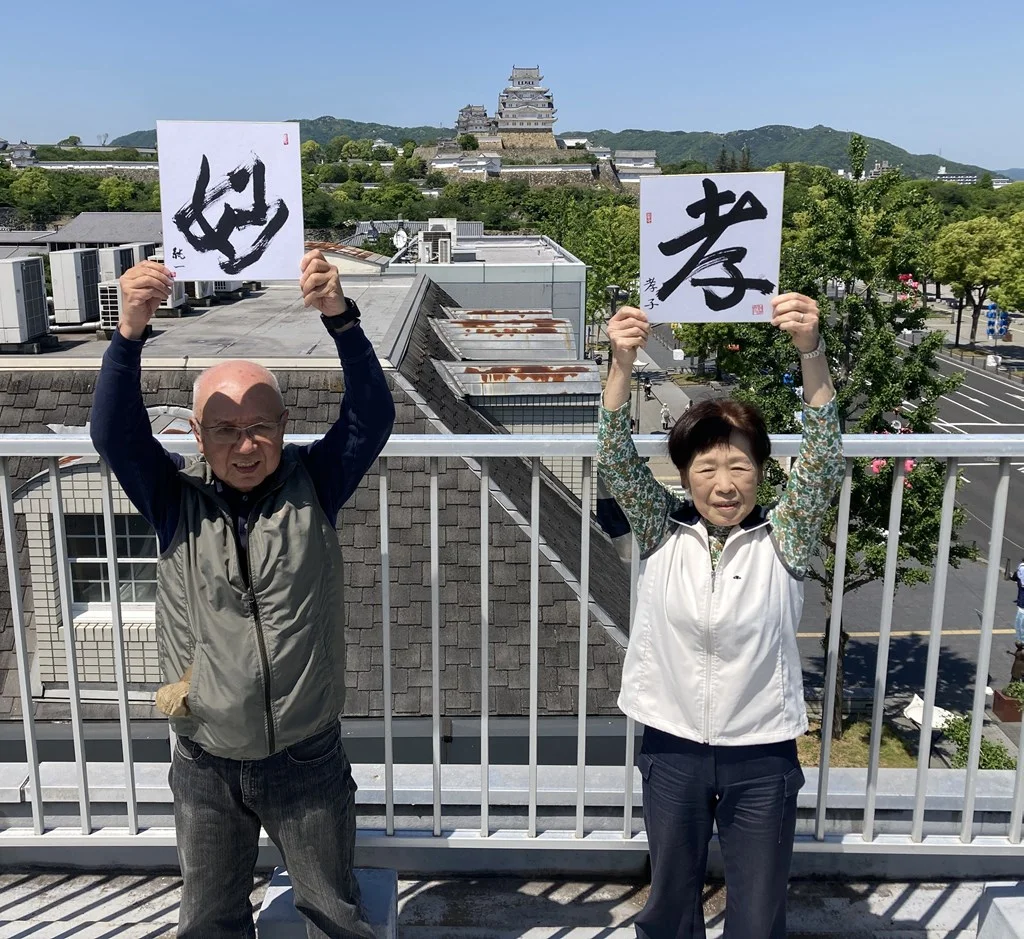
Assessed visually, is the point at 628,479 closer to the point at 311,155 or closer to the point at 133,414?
the point at 133,414

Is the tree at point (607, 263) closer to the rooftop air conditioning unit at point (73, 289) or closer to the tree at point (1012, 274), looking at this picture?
the tree at point (1012, 274)

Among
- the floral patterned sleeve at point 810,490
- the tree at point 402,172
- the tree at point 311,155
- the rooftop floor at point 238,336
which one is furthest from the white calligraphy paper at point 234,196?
the tree at point 311,155

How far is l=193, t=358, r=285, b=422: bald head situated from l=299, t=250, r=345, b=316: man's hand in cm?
20

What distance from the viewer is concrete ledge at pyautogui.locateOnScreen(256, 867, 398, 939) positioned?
2482 millimetres

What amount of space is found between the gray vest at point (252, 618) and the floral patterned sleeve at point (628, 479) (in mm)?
692

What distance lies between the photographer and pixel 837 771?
319 centimetres

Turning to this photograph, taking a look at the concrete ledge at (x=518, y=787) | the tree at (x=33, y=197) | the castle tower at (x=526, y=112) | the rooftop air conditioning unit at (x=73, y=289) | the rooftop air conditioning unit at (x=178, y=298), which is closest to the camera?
the concrete ledge at (x=518, y=787)

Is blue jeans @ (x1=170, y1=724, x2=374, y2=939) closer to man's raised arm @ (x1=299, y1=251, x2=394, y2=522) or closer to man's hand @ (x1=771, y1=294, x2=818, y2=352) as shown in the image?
man's raised arm @ (x1=299, y1=251, x2=394, y2=522)

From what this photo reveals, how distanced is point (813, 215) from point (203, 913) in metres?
13.9

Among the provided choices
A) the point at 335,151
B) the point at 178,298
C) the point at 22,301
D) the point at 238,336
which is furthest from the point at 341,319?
the point at 335,151

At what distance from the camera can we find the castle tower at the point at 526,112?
592ft

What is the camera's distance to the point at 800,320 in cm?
223

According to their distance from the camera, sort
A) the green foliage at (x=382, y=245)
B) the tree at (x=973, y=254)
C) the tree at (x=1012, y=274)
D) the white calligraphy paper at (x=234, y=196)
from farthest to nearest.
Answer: the green foliage at (x=382, y=245)
the tree at (x=973, y=254)
the tree at (x=1012, y=274)
the white calligraphy paper at (x=234, y=196)

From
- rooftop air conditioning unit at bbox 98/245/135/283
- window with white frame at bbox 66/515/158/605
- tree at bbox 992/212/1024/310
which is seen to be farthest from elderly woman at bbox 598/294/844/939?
tree at bbox 992/212/1024/310
